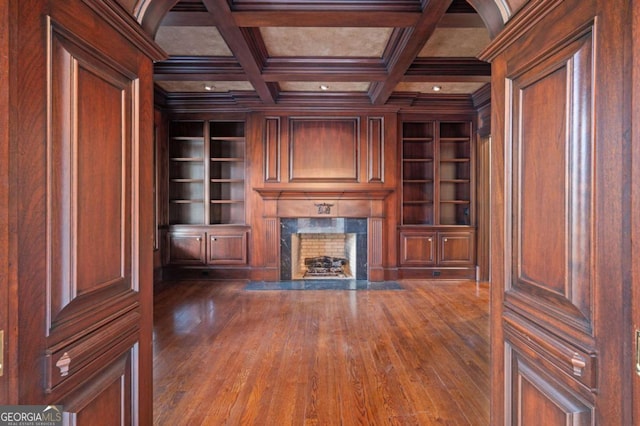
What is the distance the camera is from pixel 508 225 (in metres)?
1.40

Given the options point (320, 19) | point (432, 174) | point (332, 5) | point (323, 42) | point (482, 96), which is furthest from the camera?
point (432, 174)

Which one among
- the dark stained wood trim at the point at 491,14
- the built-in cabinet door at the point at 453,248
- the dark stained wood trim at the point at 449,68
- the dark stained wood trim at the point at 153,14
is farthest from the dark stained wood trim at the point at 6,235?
the built-in cabinet door at the point at 453,248

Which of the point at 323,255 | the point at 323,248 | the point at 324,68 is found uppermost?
the point at 324,68

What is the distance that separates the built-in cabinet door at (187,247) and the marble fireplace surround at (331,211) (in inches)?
42.8

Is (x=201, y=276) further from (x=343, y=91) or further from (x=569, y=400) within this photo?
(x=569, y=400)

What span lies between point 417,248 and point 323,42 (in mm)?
3526

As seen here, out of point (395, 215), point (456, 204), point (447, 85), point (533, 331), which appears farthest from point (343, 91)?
point (533, 331)

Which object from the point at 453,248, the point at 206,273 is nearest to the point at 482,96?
the point at 453,248

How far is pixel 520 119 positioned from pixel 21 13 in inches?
61.7

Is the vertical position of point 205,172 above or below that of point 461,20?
below

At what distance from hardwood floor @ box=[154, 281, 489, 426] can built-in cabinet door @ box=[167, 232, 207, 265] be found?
1.03 meters

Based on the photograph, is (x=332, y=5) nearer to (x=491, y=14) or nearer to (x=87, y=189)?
(x=491, y=14)

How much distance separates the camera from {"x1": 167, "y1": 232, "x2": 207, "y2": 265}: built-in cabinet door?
223 inches

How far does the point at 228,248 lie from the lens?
566 cm
